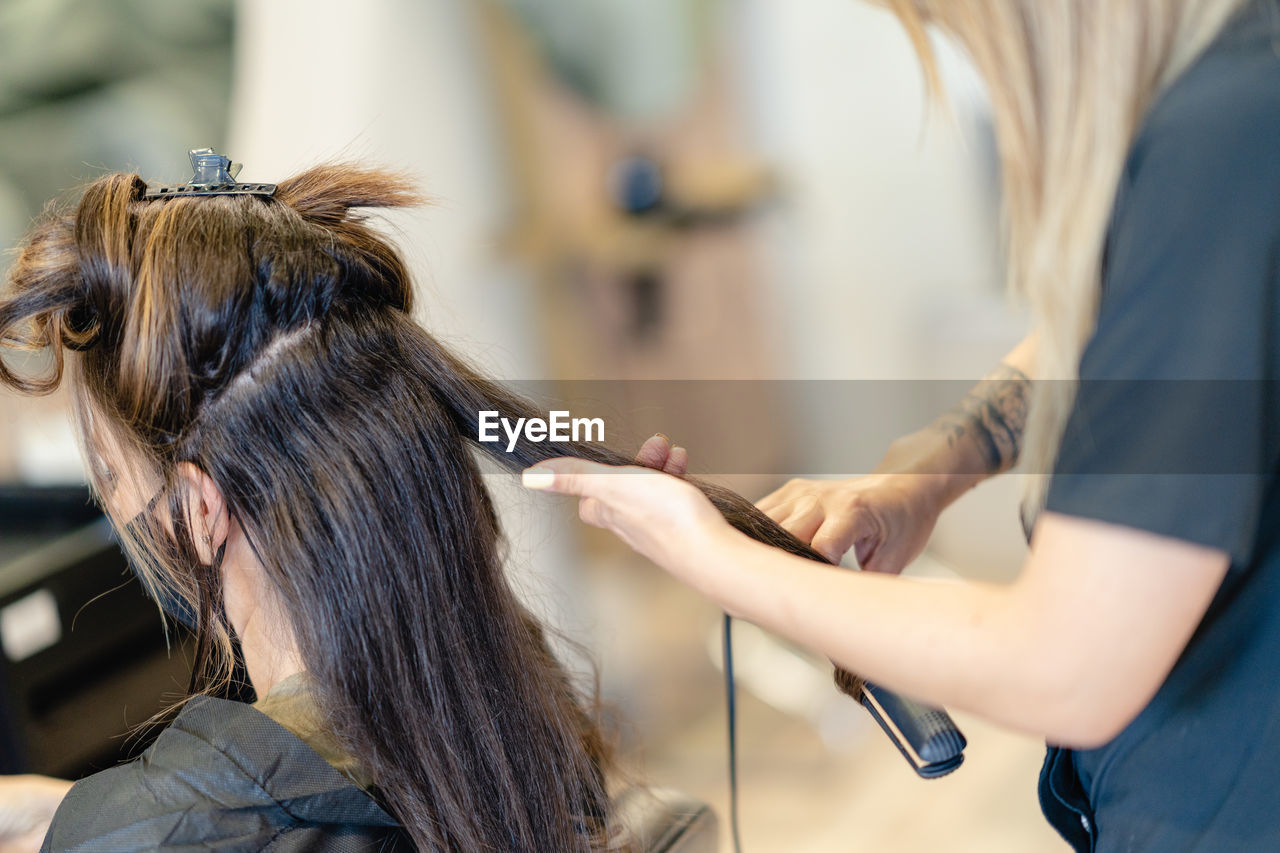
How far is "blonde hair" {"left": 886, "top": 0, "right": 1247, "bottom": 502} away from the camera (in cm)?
57

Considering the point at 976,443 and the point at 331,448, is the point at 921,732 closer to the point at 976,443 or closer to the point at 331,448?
the point at 976,443

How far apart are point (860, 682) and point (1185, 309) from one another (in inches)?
17.0

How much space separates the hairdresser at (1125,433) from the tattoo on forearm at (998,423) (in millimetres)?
285

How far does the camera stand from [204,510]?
830mm

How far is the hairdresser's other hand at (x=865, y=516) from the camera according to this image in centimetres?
95

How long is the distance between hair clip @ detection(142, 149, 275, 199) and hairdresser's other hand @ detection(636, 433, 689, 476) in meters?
0.41

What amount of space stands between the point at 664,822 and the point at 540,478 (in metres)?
0.47

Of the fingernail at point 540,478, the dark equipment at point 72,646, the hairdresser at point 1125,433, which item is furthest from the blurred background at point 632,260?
the hairdresser at point 1125,433

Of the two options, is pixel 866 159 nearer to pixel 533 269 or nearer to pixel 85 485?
pixel 533 269

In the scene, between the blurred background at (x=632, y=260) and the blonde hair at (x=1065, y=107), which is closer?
the blonde hair at (x=1065, y=107)

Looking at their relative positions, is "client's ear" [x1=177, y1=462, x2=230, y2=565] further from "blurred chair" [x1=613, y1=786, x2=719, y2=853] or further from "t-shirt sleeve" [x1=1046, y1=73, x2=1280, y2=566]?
"t-shirt sleeve" [x1=1046, y1=73, x2=1280, y2=566]

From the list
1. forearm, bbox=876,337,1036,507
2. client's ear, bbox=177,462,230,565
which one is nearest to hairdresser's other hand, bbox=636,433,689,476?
forearm, bbox=876,337,1036,507

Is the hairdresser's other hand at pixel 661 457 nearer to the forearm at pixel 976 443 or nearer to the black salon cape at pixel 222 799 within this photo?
the forearm at pixel 976 443

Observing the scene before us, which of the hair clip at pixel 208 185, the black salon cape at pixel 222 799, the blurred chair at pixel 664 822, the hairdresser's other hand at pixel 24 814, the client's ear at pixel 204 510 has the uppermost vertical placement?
the hair clip at pixel 208 185
